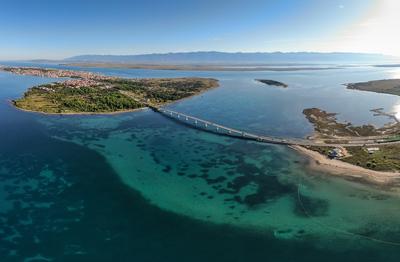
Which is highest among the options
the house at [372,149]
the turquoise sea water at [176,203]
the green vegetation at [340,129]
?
the green vegetation at [340,129]

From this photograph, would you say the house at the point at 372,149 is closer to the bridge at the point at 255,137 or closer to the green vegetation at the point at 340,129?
the bridge at the point at 255,137

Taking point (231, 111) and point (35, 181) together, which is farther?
point (231, 111)

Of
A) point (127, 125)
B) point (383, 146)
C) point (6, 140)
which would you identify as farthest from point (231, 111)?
point (6, 140)

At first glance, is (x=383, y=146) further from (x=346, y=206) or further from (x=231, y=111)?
(x=231, y=111)

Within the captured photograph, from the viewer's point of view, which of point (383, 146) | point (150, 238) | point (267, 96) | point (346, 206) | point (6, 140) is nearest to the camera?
point (150, 238)

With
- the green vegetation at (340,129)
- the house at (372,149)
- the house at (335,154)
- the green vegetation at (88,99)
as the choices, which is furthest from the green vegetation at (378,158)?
the green vegetation at (88,99)

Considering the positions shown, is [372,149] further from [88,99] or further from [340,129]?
[88,99]

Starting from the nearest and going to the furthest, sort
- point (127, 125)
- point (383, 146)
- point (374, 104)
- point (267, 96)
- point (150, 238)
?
point (150, 238), point (383, 146), point (127, 125), point (374, 104), point (267, 96)

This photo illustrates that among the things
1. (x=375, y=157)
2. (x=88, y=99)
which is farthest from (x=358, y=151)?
(x=88, y=99)
